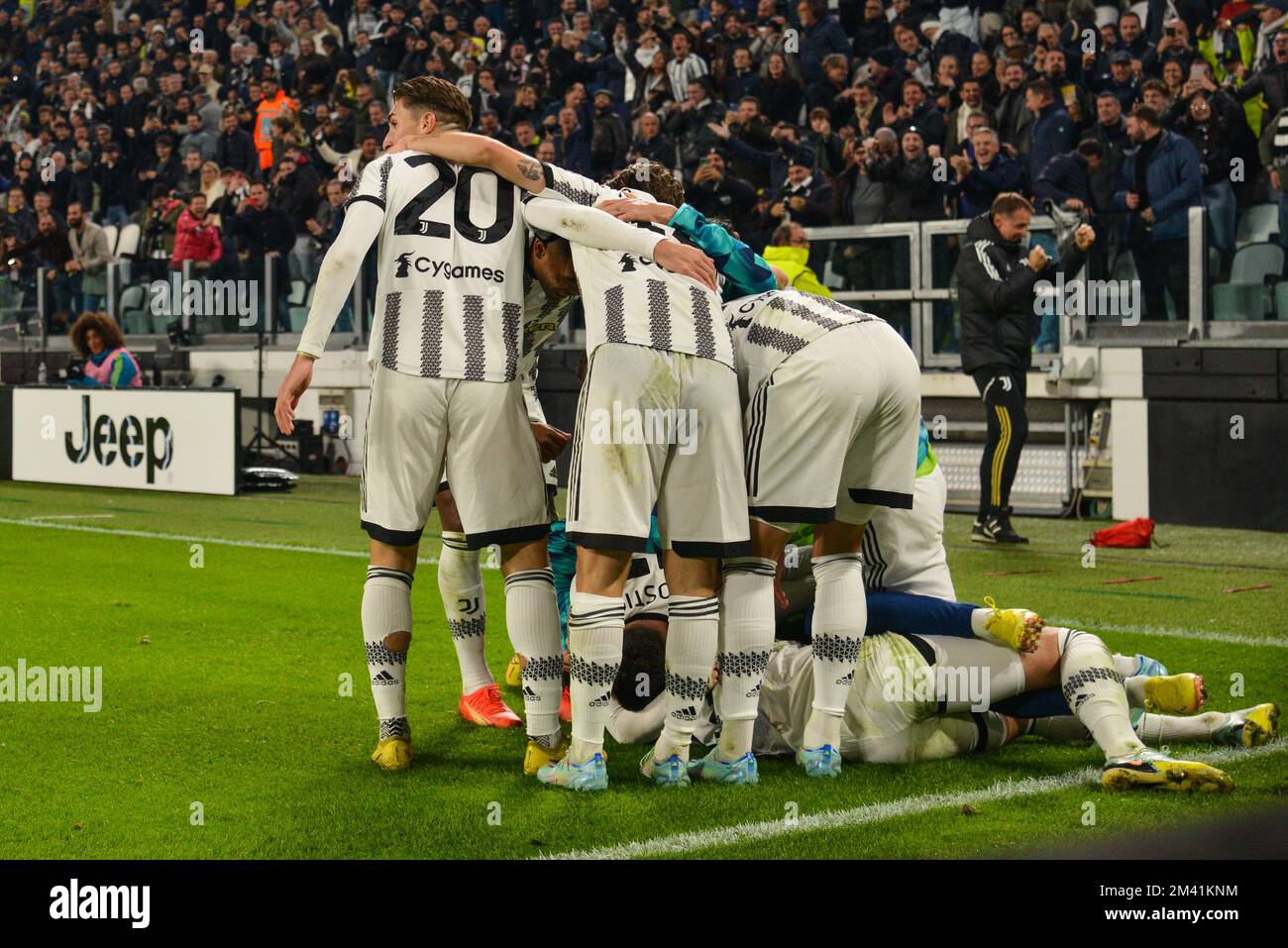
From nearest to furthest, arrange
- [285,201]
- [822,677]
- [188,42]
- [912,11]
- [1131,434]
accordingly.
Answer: [822,677] < [1131,434] < [912,11] < [285,201] < [188,42]

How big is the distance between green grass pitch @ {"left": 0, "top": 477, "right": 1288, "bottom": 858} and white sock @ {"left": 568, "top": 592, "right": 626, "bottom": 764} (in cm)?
18

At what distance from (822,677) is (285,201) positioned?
14.7 metres

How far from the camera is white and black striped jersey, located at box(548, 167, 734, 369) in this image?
435 cm

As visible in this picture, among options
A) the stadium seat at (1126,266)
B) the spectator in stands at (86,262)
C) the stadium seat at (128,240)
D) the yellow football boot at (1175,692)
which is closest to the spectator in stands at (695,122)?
the stadium seat at (1126,266)

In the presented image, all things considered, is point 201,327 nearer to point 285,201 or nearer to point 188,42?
point 285,201

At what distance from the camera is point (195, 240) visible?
58.9 ft

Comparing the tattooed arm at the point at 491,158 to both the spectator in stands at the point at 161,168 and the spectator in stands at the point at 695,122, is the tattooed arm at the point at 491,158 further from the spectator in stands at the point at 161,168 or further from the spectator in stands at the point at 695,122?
the spectator in stands at the point at 161,168

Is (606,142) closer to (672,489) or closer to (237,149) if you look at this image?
(237,149)

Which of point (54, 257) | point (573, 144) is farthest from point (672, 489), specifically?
point (54, 257)

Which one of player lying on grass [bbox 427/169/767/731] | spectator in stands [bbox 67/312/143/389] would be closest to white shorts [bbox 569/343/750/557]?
player lying on grass [bbox 427/169/767/731]

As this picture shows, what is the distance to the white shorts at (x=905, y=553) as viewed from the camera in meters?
5.06
